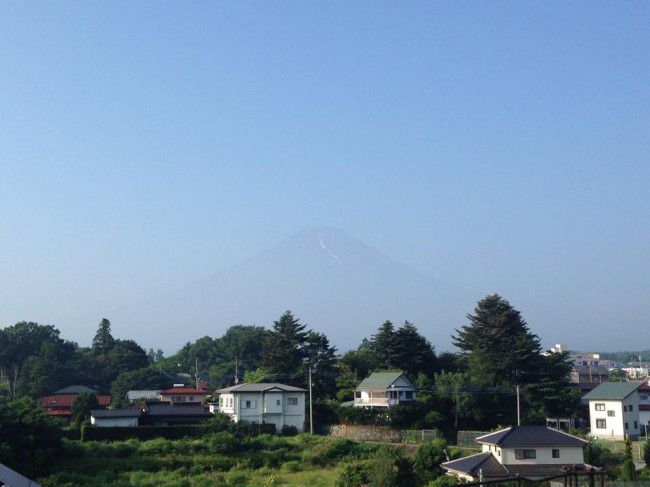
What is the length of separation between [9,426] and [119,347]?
46830mm

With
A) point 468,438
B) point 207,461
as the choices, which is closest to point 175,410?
point 207,461

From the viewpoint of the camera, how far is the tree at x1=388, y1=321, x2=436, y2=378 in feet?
173

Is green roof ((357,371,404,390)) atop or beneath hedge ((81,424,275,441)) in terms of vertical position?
atop

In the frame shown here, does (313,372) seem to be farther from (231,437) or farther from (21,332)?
(21,332)

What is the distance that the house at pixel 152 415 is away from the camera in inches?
1693

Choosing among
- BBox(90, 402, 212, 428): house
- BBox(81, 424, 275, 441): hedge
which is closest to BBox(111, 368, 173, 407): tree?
BBox(90, 402, 212, 428): house

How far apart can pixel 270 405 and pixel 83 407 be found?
12.3m

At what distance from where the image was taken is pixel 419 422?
42438 mm

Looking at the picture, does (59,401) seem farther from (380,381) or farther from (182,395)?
(380,381)

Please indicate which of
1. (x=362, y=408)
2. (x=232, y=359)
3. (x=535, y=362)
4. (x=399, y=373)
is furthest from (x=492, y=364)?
(x=232, y=359)

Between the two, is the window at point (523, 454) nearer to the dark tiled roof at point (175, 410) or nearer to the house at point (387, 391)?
the house at point (387, 391)

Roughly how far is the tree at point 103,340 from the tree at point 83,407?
35875mm

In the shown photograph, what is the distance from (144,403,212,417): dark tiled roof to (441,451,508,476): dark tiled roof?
20729 mm

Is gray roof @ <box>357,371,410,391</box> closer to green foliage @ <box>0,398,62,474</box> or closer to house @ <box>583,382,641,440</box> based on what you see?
house @ <box>583,382,641,440</box>
